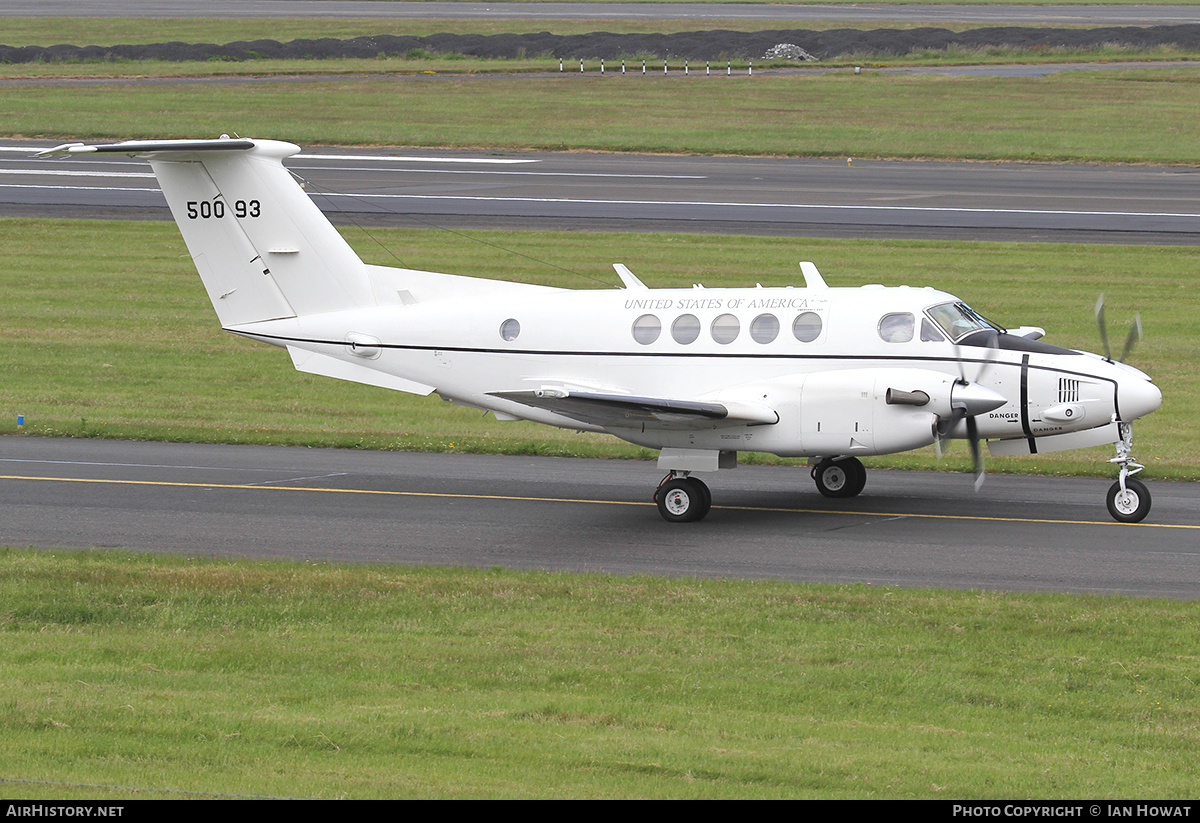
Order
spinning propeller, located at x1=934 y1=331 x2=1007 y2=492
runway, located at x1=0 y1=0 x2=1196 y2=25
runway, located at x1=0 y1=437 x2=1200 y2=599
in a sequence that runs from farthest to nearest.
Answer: runway, located at x1=0 y1=0 x2=1196 y2=25
spinning propeller, located at x1=934 y1=331 x2=1007 y2=492
runway, located at x1=0 y1=437 x2=1200 y2=599

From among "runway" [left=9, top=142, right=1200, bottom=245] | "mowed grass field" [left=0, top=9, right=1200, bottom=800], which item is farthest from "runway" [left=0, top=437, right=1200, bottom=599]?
"runway" [left=9, top=142, right=1200, bottom=245]

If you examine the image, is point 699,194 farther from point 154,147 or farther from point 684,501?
point 684,501

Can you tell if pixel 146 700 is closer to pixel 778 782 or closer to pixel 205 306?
pixel 778 782

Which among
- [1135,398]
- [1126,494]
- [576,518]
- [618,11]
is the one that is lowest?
[576,518]

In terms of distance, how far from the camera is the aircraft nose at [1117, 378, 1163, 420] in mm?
17375

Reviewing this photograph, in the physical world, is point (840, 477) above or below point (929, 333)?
below

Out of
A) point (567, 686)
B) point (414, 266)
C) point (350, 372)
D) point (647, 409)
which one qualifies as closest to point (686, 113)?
point (414, 266)

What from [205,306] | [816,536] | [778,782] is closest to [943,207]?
[205,306]

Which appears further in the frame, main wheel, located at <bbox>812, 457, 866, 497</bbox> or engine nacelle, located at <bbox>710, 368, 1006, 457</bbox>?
main wheel, located at <bbox>812, 457, 866, 497</bbox>

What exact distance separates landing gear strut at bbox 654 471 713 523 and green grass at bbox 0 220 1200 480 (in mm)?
4385

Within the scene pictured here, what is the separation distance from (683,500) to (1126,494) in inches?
222

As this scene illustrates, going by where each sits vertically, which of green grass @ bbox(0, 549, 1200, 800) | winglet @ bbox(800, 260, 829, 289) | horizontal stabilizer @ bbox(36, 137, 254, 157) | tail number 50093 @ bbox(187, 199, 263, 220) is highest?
horizontal stabilizer @ bbox(36, 137, 254, 157)

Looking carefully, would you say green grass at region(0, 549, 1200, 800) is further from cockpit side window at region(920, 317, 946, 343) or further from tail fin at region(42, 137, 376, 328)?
tail fin at region(42, 137, 376, 328)

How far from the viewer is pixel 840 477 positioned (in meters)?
19.8
